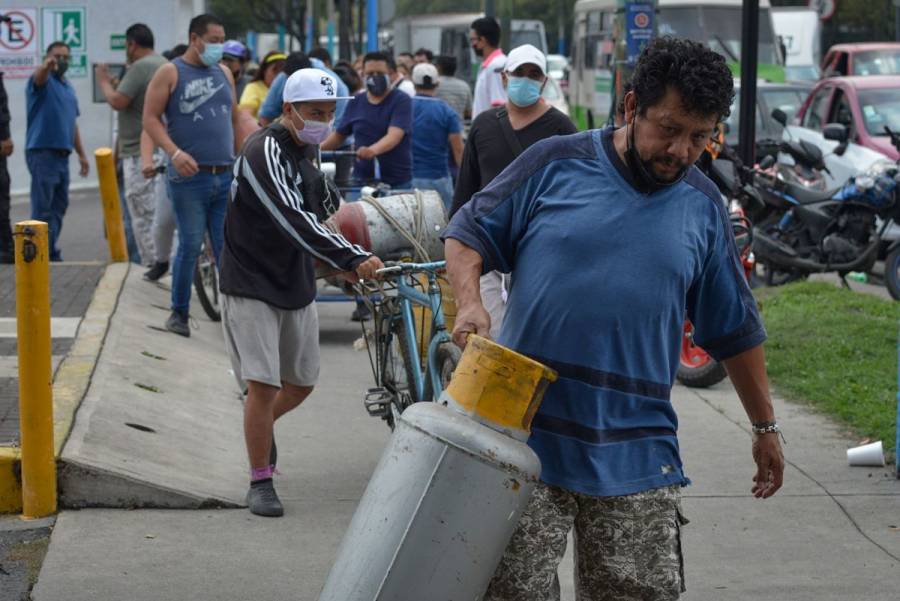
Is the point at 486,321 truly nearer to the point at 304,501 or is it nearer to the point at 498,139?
the point at 304,501

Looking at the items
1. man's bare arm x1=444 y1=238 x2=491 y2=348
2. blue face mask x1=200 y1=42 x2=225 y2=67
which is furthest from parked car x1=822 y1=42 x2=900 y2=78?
man's bare arm x1=444 y1=238 x2=491 y2=348

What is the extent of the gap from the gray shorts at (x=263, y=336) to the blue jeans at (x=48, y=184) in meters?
7.41

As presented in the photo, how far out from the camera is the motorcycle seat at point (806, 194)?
13.6m

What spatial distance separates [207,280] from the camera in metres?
11.3

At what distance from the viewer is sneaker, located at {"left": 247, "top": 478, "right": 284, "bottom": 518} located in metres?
6.27

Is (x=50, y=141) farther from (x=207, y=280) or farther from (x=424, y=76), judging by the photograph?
(x=424, y=76)

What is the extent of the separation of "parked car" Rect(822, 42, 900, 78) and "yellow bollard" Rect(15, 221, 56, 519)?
1979 cm

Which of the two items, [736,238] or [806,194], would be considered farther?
[806,194]

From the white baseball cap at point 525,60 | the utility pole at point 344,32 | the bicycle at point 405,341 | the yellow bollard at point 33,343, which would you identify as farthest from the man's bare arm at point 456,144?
the utility pole at point 344,32

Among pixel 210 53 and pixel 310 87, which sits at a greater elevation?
pixel 210 53

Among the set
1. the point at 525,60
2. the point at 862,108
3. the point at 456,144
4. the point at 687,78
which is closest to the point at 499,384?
the point at 687,78

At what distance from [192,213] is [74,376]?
2.36 m

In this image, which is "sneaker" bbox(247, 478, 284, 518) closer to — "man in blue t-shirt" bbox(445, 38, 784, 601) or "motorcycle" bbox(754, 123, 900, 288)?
"man in blue t-shirt" bbox(445, 38, 784, 601)

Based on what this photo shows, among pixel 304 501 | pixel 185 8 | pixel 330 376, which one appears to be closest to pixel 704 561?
pixel 304 501
